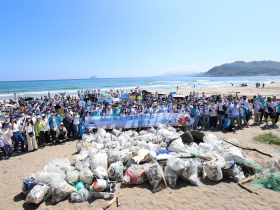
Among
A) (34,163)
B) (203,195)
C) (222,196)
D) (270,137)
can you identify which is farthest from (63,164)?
(270,137)

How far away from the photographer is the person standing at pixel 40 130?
7.31 metres

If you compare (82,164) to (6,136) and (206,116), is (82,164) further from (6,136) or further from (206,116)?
(206,116)

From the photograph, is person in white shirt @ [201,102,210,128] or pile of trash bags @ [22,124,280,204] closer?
pile of trash bags @ [22,124,280,204]

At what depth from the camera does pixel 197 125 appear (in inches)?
376

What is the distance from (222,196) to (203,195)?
45cm

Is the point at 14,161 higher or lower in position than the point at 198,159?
lower

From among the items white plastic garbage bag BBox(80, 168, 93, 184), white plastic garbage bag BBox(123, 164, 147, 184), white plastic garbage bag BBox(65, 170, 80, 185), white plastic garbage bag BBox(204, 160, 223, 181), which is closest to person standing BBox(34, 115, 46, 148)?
white plastic garbage bag BBox(65, 170, 80, 185)

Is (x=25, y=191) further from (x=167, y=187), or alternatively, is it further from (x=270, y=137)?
(x=270, y=137)

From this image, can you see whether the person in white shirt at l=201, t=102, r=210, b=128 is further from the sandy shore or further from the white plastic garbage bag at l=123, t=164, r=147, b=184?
the white plastic garbage bag at l=123, t=164, r=147, b=184

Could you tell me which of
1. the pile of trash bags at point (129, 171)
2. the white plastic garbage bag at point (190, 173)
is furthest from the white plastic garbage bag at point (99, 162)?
the white plastic garbage bag at point (190, 173)

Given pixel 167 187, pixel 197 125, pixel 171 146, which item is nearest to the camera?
pixel 167 187

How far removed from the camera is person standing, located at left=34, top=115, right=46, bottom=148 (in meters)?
7.31

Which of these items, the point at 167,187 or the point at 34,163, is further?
the point at 34,163

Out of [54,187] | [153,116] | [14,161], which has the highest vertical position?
[153,116]
